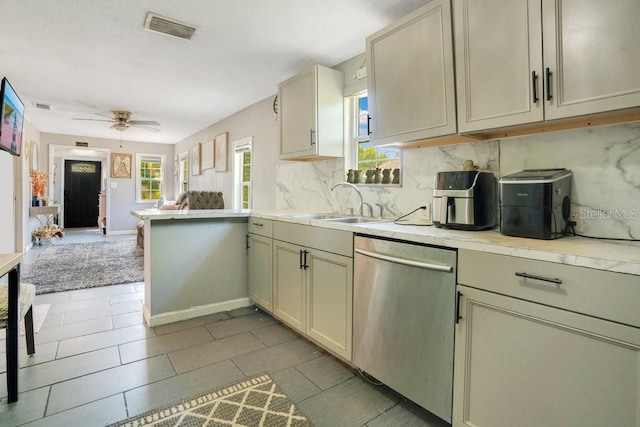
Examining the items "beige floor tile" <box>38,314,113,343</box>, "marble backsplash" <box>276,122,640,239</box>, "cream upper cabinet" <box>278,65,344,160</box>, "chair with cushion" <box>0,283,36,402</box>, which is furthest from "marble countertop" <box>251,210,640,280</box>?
"beige floor tile" <box>38,314,113,343</box>

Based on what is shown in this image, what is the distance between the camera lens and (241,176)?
208 inches

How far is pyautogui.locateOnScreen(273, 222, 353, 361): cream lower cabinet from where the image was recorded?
6.79 feet

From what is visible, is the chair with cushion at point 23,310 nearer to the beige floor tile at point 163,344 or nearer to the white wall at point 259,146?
the beige floor tile at point 163,344

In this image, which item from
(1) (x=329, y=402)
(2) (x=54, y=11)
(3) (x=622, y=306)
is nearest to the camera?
(3) (x=622, y=306)

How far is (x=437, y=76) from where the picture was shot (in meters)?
1.89

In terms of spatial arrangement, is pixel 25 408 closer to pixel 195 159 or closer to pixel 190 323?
pixel 190 323

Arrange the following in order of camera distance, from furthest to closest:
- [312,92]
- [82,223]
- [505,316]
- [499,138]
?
1. [82,223]
2. [312,92]
3. [499,138]
4. [505,316]

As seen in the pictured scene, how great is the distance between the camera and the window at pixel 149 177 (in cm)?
848

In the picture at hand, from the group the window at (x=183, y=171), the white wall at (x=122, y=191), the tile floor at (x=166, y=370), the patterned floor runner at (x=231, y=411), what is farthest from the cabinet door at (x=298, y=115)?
the white wall at (x=122, y=191)

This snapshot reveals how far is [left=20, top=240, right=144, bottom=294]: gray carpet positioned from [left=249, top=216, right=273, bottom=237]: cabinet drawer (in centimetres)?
197

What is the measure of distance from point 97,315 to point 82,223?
28.9 ft

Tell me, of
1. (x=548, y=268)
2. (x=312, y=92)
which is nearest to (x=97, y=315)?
(x=312, y=92)

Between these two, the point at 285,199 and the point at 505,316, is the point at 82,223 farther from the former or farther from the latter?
the point at 505,316

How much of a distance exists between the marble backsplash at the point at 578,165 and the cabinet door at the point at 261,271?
3.47ft
